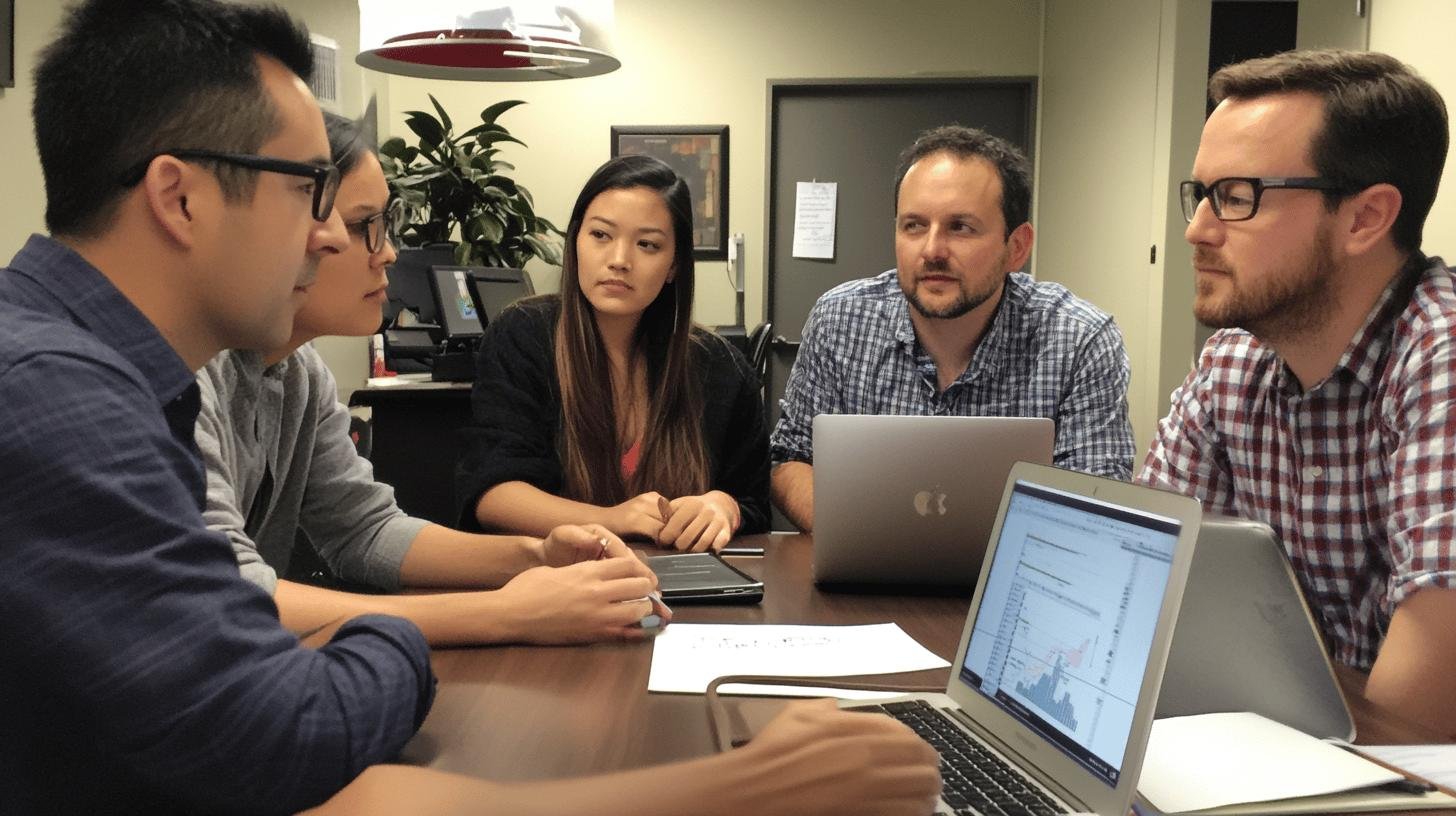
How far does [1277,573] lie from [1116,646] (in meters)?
0.26

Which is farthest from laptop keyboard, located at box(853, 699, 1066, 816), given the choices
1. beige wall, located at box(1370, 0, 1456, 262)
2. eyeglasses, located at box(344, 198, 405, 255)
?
beige wall, located at box(1370, 0, 1456, 262)

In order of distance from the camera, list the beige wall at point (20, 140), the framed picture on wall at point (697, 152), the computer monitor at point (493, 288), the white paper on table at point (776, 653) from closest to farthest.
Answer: the white paper on table at point (776, 653) → the beige wall at point (20, 140) → the computer monitor at point (493, 288) → the framed picture on wall at point (697, 152)

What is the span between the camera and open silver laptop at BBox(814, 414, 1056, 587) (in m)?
1.38

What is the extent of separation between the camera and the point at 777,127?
17.5 feet

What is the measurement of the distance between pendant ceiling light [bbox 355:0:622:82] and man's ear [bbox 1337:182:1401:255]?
4.35 feet

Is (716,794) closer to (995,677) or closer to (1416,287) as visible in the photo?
(995,677)

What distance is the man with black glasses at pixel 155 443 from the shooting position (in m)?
0.62

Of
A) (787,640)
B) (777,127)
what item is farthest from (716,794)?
(777,127)

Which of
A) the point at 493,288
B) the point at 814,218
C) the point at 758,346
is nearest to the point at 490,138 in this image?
the point at 493,288

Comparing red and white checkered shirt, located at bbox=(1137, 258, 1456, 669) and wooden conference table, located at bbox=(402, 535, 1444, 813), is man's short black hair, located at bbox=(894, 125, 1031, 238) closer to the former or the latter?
red and white checkered shirt, located at bbox=(1137, 258, 1456, 669)

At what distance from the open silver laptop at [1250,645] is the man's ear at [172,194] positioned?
818 millimetres

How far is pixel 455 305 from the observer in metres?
3.53

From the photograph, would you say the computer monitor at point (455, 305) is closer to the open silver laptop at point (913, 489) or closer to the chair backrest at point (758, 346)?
the chair backrest at point (758, 346)

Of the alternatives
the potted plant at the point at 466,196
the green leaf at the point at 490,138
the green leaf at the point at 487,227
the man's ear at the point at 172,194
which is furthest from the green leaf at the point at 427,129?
the man's ear at the point at 172,194
